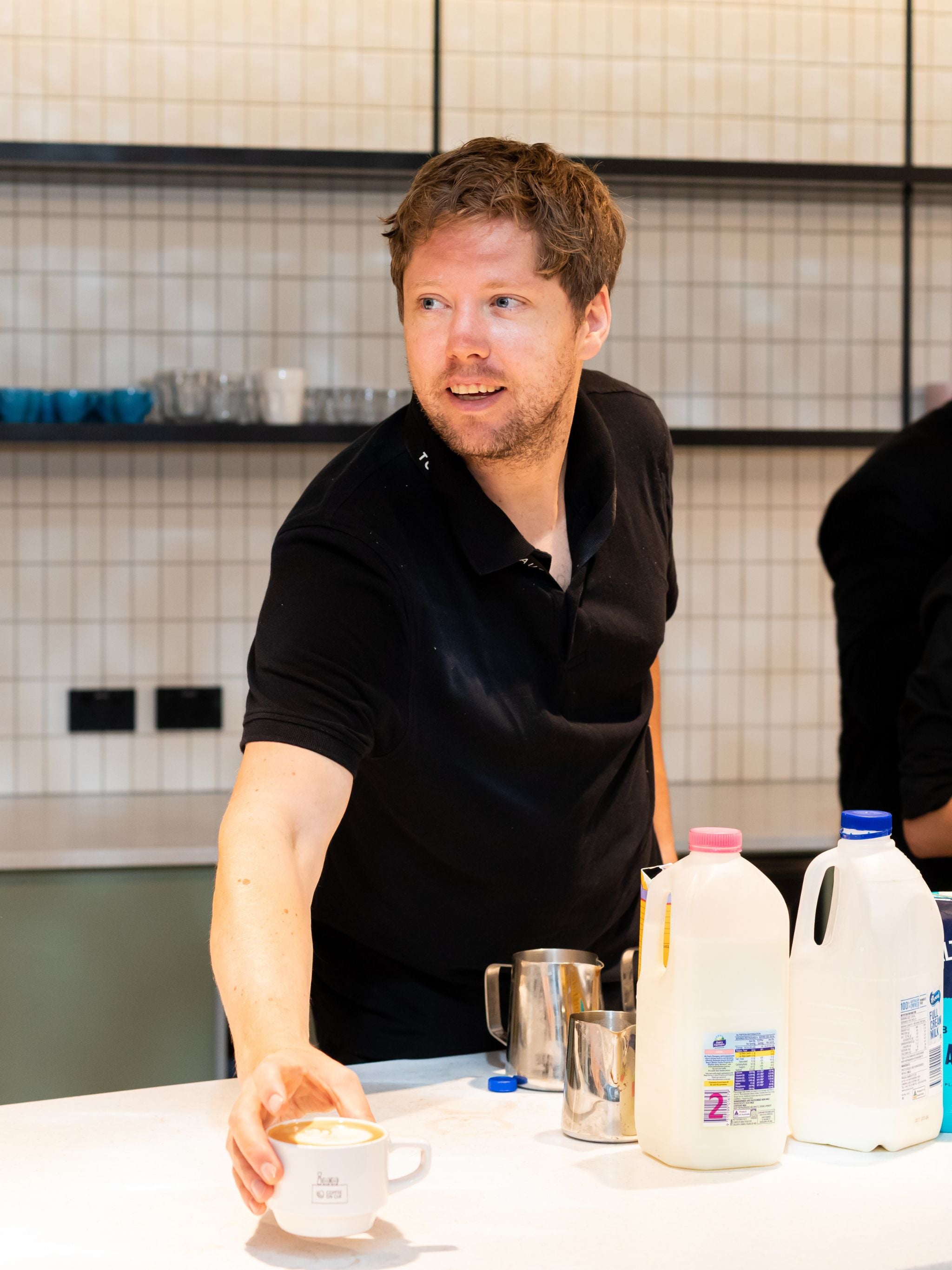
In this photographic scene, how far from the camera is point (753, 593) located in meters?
3.13

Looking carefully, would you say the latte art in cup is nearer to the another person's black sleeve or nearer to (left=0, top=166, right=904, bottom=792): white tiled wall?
the another person's black sleeve

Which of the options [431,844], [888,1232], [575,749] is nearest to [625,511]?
[575,749]

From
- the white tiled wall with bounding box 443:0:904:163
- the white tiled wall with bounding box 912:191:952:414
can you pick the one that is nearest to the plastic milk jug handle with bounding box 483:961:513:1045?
the white tiled wall with bounding box 443:0:904:163

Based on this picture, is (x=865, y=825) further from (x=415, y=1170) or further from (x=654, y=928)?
(x=415, y=1170)

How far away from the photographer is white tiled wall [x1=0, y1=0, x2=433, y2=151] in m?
2.87

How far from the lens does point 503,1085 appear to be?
117 centimetres

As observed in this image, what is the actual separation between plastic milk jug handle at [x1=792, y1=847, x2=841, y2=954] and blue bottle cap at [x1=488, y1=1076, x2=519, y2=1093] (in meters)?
0.28

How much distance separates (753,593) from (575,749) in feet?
6.20

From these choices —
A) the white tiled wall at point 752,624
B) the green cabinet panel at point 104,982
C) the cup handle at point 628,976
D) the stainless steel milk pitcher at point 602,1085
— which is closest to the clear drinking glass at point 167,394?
the green cabinet panel at point 104,982

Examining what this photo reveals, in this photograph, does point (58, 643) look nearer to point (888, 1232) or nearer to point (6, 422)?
point (6, 422)

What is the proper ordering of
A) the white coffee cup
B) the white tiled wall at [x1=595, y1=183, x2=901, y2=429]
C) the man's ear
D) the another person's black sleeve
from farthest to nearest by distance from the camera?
1. the white tiled wall at [x1=595, y1=183, x2=901, y2=429]
2. the another person's black sleeve
3. the man's ear
4. the white coffee cup

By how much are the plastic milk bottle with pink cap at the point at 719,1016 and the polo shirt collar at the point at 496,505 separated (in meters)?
0.39

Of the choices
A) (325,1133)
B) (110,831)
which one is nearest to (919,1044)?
(325,1133)

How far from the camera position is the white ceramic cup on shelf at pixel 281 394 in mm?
2715
